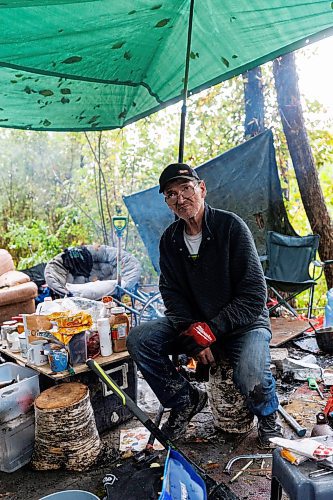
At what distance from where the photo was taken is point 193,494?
1512mm

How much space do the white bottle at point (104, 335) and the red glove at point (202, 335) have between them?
56cm

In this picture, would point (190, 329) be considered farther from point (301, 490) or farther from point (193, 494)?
point (301, 490)

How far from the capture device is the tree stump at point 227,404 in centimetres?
223

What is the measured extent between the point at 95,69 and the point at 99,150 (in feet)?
14.5

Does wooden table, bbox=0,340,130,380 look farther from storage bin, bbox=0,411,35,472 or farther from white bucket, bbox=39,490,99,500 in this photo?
white bucket, bbox=39,490,99,500

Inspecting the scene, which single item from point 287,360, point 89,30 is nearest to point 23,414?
point 287,360

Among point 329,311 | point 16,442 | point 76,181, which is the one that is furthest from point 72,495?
point 76,181

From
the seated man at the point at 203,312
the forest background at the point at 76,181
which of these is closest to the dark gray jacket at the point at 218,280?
the seated man at the point at 203,312

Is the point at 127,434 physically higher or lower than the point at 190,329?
lower

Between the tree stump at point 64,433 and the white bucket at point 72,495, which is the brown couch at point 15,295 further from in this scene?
the white bucket at point 72,495

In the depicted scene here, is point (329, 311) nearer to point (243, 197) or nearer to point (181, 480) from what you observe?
point (243, 197)

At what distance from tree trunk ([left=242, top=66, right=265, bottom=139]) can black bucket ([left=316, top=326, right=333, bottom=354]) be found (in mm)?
2457

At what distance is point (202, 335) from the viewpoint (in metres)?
2.08

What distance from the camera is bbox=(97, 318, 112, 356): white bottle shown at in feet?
7.90
